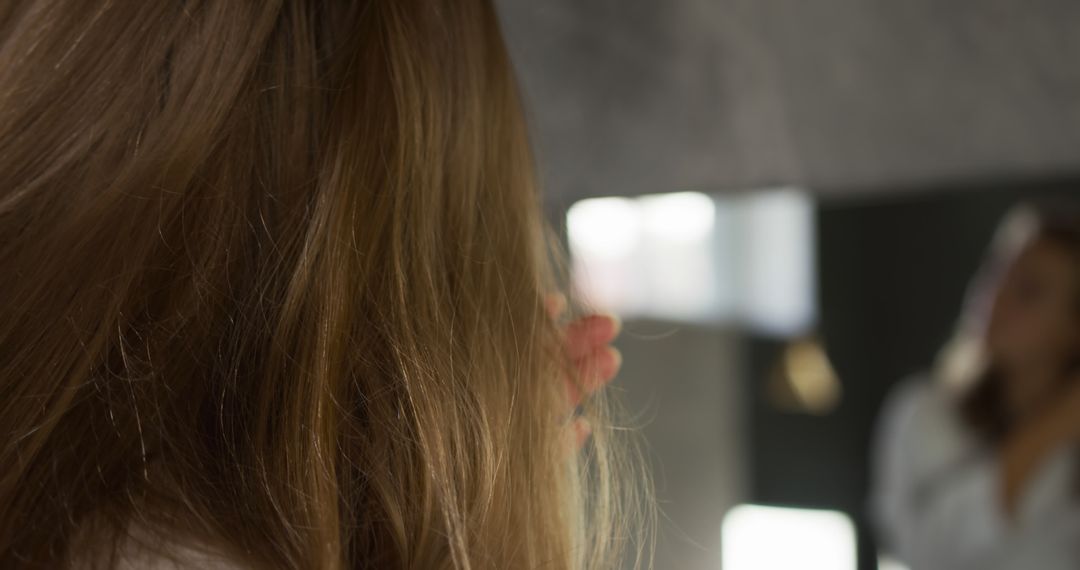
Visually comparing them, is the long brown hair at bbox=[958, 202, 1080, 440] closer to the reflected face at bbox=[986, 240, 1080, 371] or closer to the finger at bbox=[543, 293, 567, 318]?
the reflected face at bbox=[986, 240, 1080, 371]

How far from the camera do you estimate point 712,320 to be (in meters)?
1.38

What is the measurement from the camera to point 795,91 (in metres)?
1.42

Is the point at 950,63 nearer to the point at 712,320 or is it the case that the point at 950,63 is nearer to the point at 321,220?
the point at 712,320

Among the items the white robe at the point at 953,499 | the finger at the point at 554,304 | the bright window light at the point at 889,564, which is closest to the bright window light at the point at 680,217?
the white robe at the point at 953,499

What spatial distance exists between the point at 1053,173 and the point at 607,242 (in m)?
0.59

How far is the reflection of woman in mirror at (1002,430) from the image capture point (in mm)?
1223

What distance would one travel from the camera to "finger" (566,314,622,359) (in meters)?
0.57

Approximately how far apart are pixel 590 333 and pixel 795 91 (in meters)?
0.96

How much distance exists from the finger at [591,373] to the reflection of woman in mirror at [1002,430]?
847 millimetres

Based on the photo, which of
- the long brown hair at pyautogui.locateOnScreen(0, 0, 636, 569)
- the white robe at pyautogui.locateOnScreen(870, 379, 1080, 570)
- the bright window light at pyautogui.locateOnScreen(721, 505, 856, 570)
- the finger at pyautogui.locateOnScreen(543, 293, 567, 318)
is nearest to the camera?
the long brown hair at pyautogui.locateOnScreen(0, 0, 636, 569)

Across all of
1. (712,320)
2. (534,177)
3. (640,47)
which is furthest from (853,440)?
(534,177)

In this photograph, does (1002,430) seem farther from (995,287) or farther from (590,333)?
(590,333)

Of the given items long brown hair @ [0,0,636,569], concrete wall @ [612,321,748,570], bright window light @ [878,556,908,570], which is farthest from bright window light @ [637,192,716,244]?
long brown hair @ [0,0,636,569]

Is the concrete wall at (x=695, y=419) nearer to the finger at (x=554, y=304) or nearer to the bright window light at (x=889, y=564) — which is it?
the bright window light at (x=889, y=564)
